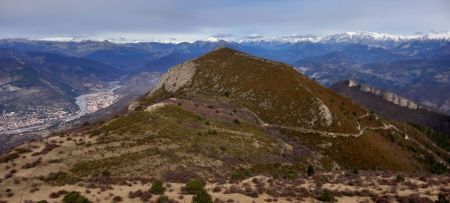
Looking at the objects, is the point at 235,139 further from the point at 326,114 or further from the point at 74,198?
the point at 74,198

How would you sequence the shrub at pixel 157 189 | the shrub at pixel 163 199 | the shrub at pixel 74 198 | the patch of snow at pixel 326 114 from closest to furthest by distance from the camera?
the shrub at pixel 74 198 < the shrub at pixel 163 199 < the shrub at pixel 157 189 < the patch of snow at pixel 326 114

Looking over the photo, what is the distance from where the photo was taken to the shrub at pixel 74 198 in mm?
46656

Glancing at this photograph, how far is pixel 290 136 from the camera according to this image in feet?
405

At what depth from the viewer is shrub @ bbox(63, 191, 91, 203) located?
46.7 metres

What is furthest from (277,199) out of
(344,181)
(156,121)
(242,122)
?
(242,122)

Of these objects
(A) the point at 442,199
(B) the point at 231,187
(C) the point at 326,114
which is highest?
(A) the point at 442,199

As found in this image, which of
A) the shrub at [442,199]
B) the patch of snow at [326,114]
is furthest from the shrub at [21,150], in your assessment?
the patch of snow at [326,114]

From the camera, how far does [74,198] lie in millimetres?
47844

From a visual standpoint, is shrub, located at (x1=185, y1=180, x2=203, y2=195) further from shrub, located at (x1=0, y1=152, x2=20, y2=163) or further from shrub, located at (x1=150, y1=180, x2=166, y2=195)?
shrub, located at (x1=0, y1=152, x2=20, y2=163)

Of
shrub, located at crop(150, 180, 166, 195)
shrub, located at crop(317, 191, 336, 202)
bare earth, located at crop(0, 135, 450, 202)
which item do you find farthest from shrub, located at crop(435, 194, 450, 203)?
shrub, located at crop(150, 180, 166, 195)

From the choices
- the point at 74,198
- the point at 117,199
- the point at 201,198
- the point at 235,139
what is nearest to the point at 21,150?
the point at 74,198

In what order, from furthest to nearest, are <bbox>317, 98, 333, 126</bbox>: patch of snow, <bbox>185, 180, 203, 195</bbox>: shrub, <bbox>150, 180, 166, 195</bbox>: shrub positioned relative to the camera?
<bbox>317, 98, 333, 126</bbox>: patch of snow
<bbox>185, 180, 203, 195</bbox>: shrub
<bbox>150, 180, 166, 195</bbox>: shrub

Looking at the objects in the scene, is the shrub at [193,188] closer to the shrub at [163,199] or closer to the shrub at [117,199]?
the shrub at [163,199]

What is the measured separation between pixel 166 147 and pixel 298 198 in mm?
36039
